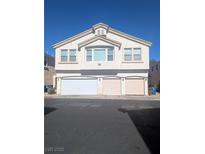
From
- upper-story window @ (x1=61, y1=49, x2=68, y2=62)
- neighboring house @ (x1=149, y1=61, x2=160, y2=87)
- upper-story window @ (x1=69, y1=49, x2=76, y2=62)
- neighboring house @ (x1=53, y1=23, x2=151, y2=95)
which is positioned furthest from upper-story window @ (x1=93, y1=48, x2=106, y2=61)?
neighboring house @ (x1=149, y1=61, x2=160, y2=87)

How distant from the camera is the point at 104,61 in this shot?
998 centimetres

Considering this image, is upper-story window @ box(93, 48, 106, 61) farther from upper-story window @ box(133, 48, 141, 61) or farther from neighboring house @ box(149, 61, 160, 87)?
neighboring house @ box(149, 61, 160, 87)

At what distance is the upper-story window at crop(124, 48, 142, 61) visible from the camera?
373 inches

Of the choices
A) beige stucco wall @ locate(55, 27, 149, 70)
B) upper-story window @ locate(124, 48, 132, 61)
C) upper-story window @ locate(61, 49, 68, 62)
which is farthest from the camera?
upper-story window @ locate(124, 48, 132, 61)

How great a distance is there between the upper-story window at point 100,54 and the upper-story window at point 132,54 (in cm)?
92

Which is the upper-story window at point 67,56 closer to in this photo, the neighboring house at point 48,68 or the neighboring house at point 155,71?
the neighboring house at point 48,68

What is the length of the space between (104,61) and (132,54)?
70.2 inches

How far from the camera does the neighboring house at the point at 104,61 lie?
29.0ft

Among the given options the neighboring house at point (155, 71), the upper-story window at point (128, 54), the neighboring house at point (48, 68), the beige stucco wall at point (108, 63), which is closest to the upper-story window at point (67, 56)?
the beige stucco wall at point (108, 63)

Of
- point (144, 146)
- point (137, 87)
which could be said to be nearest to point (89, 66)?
point (137, 87)

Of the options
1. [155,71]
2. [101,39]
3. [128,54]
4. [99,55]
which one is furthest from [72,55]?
[155,71]

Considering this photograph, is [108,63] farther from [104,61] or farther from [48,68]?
[48,68]
